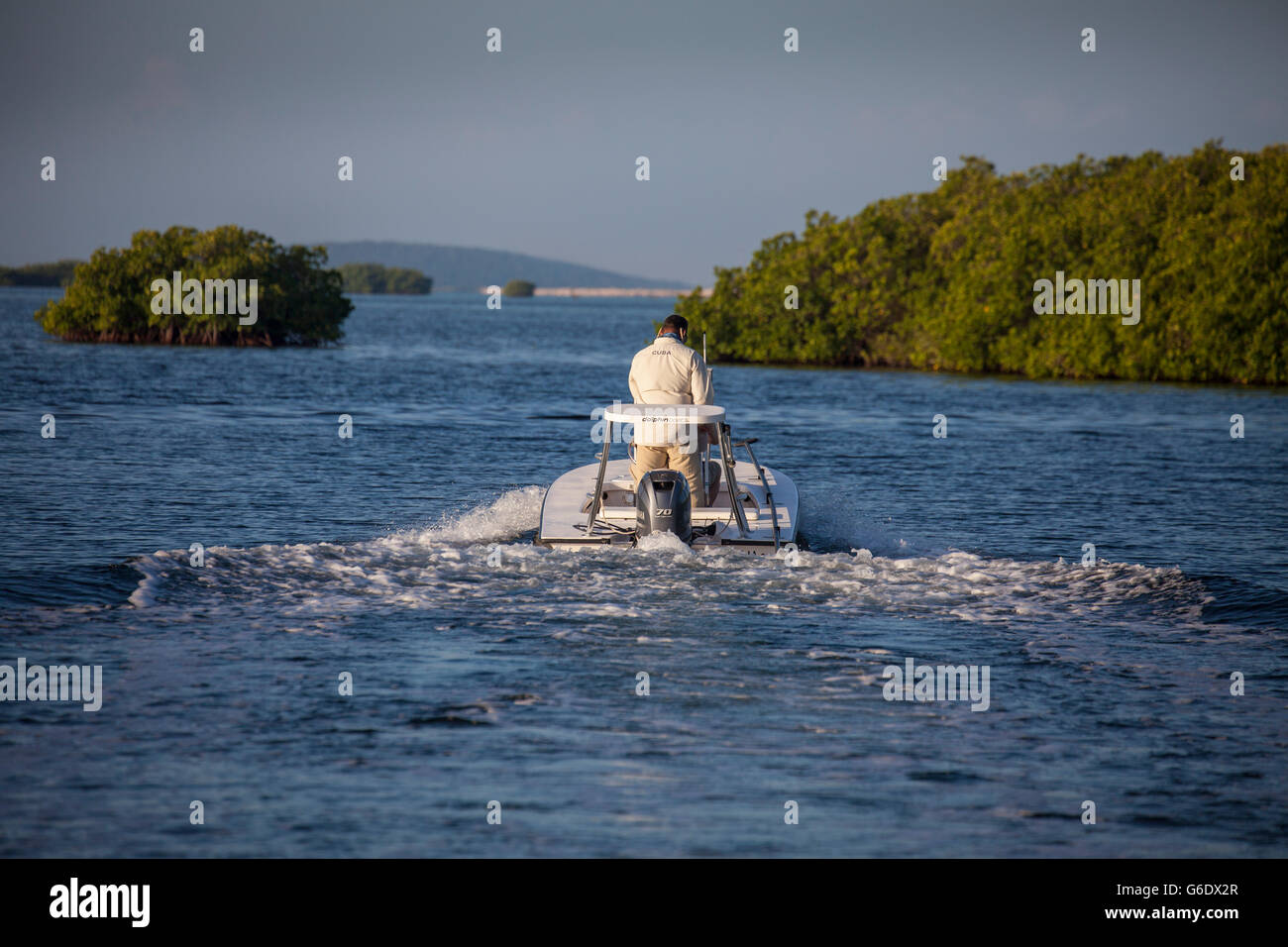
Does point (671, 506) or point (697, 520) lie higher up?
point (671, 506)

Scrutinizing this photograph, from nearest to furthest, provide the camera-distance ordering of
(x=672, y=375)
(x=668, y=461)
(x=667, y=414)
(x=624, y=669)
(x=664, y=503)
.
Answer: (x=624, y=669) < (x=664, y=503) < (x=667, y=414) < (x=672, y=375) < (x=668, y=461)

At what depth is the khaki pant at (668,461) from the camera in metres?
13.1

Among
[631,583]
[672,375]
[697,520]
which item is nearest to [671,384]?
[672,375]

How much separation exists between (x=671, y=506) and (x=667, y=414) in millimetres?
923

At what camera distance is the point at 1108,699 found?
899 cm

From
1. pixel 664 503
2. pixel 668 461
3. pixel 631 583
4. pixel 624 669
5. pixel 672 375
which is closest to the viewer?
pixel 624 669

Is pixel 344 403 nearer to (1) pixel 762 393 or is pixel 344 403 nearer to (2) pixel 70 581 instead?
(1) pixel 762 393

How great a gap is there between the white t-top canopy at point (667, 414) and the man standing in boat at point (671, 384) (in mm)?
313

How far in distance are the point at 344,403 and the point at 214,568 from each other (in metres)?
27.2

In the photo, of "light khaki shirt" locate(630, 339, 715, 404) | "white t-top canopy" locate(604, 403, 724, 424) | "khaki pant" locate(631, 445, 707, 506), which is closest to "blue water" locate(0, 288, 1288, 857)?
"khaki pant" locate(631, 445, 707, 506)

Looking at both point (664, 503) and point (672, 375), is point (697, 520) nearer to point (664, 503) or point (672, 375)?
point (664, 503)

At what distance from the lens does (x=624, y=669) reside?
9.52m
